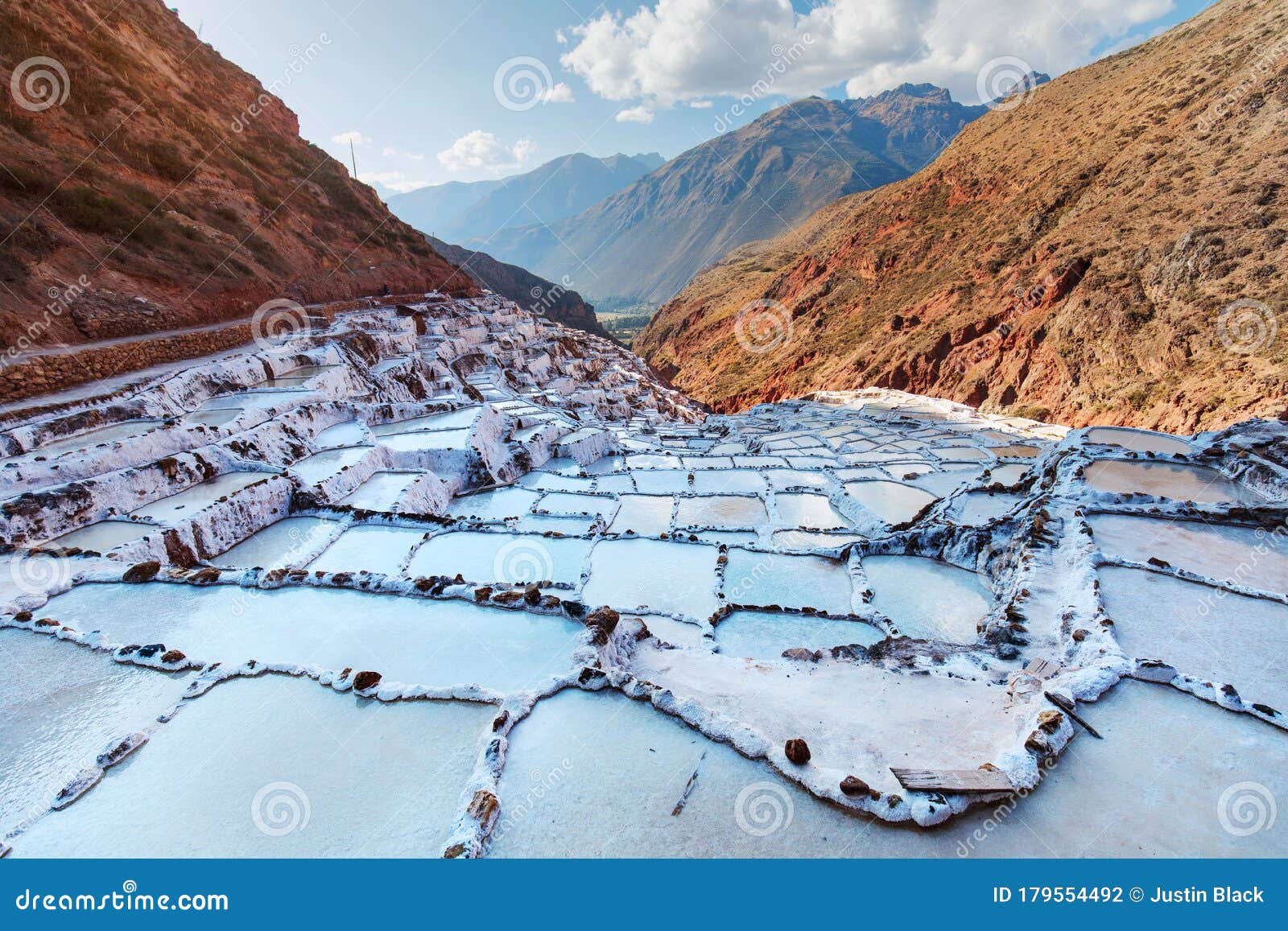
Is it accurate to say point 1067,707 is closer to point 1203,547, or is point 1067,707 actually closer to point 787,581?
point 787,581

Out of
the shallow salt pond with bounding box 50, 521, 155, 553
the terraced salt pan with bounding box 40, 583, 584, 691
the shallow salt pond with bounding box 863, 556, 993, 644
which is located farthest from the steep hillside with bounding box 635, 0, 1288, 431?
the shallow salt pond with bounding box 50, 521, 155, 553

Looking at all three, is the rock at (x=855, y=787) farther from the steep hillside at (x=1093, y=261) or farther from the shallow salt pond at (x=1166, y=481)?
the steep hillside at (x=1093, y=261)

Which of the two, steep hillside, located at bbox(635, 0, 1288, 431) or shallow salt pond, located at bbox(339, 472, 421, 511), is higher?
steep hillside, located at bbox(635, 0, 1288, 431)

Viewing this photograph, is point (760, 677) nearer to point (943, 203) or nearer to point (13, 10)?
point (13, 10)

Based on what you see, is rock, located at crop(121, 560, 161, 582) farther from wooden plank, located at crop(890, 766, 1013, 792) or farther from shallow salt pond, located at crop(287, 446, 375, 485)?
wooden plank, located at crop(890, 766, 1013, 792)

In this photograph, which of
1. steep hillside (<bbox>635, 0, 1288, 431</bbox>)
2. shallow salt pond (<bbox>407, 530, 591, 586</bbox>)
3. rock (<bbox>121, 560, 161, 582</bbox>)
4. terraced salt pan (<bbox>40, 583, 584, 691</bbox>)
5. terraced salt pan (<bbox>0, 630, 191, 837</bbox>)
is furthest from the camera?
steep hillside (<bbox>635, 0, 1288, 431</bbox>)

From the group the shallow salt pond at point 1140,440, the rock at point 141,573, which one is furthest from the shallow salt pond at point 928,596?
the rock at point 141,573

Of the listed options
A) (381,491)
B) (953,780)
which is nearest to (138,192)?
(381,491)
